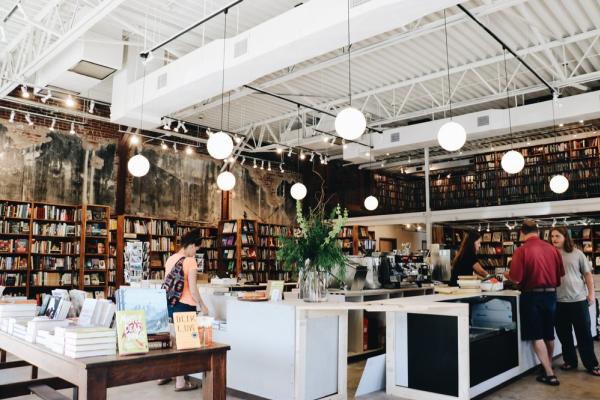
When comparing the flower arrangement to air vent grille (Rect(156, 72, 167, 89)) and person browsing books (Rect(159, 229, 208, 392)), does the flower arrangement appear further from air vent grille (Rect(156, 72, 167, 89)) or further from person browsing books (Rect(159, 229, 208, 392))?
air vent grille (Rect(156, 72, 167, 89))

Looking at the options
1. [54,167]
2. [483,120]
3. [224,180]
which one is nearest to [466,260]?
[224,180]

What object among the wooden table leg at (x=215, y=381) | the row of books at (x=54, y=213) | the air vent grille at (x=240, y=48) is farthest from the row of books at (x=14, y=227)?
the wooden table leg at (x=215, y=381)

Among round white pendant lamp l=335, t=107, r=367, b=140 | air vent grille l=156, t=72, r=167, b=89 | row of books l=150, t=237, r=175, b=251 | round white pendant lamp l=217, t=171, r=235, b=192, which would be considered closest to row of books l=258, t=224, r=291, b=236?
row of books l=150, t=237, r=175, b=251

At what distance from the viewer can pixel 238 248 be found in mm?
12250

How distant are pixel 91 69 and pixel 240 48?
2.53 m

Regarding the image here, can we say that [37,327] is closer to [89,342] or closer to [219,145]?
[89,342]

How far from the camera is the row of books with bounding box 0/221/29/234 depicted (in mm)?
8852

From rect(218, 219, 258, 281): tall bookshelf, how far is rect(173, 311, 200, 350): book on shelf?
9649mm

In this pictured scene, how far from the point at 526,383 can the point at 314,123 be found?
801 centimetres

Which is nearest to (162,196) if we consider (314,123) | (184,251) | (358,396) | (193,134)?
(193,134)

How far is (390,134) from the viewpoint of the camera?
36.7 ft

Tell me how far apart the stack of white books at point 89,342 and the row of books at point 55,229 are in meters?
7.81

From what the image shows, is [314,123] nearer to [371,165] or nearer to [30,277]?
[371,165]

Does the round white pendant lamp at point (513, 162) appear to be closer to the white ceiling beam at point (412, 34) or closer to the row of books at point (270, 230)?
the white ceiling beam at point (412, 34)
